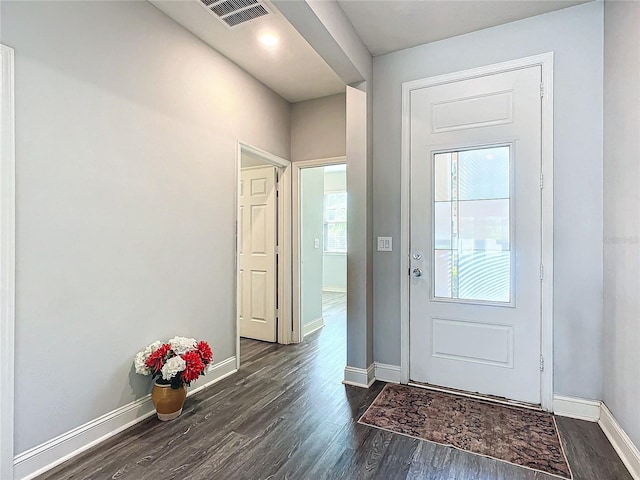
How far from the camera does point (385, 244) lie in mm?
2930

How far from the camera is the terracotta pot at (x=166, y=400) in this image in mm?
2232

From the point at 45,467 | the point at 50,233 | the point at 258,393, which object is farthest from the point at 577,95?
the point at 45,467

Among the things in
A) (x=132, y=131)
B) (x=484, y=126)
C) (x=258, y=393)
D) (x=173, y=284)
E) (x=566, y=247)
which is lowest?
(x=258, y=393)

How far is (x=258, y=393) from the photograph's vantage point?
107 inches

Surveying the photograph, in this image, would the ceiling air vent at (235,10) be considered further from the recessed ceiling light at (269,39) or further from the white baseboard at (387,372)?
the white baseboard at (387,372)

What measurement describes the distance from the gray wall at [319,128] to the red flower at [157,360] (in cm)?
254

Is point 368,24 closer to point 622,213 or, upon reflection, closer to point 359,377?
point 622,213

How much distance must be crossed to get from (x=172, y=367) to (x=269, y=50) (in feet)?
8.56

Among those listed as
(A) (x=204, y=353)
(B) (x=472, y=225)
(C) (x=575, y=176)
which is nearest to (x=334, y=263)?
(B) (x=472, y=225)

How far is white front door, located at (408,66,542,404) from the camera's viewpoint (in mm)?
2461

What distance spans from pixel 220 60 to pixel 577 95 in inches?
109

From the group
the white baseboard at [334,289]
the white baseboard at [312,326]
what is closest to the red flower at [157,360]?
the white baseboard at [312,326]

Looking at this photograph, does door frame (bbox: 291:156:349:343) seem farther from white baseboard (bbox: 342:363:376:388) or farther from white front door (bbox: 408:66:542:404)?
white front door (bbox: 408:66:542:404)

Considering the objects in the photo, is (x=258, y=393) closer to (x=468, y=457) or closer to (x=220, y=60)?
(x=468, y=457)
